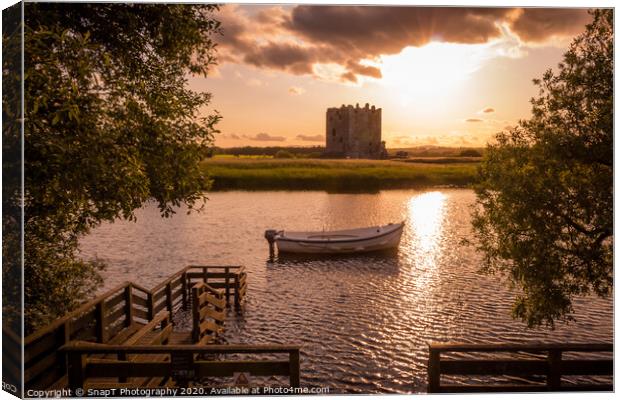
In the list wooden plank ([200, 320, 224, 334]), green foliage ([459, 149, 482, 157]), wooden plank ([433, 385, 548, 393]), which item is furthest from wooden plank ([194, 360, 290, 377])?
green foliage ([459, 149, 482, 157])

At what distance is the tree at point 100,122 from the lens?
9234mm

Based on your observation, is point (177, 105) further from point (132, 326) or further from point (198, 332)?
point (198, 332)

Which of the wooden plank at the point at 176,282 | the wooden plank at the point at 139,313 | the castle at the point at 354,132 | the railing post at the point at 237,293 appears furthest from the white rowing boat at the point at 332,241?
the wooden plank at the point at 139,313

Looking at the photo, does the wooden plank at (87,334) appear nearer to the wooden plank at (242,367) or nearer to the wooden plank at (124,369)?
the wooden plank at (124,369)

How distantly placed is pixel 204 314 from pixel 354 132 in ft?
25.2

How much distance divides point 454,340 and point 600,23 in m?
11.0

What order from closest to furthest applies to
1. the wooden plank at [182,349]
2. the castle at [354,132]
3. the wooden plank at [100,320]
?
the wooden plank at [182,349] → the wooden plank at [100,320] → the castle at [354,132]

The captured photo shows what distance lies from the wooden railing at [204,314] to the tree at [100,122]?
13.3ft

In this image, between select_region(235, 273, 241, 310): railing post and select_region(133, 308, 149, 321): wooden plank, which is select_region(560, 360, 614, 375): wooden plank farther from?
select_region(235, 273, 241, 310): railing post

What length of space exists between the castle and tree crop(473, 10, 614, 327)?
4.21 metres

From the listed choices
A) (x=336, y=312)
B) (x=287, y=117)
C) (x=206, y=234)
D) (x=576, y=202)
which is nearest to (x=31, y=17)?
(x=287, y=117)

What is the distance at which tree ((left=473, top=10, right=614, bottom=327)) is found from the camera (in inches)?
459

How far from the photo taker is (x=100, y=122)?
10.1 metres

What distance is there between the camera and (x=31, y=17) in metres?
10.2
